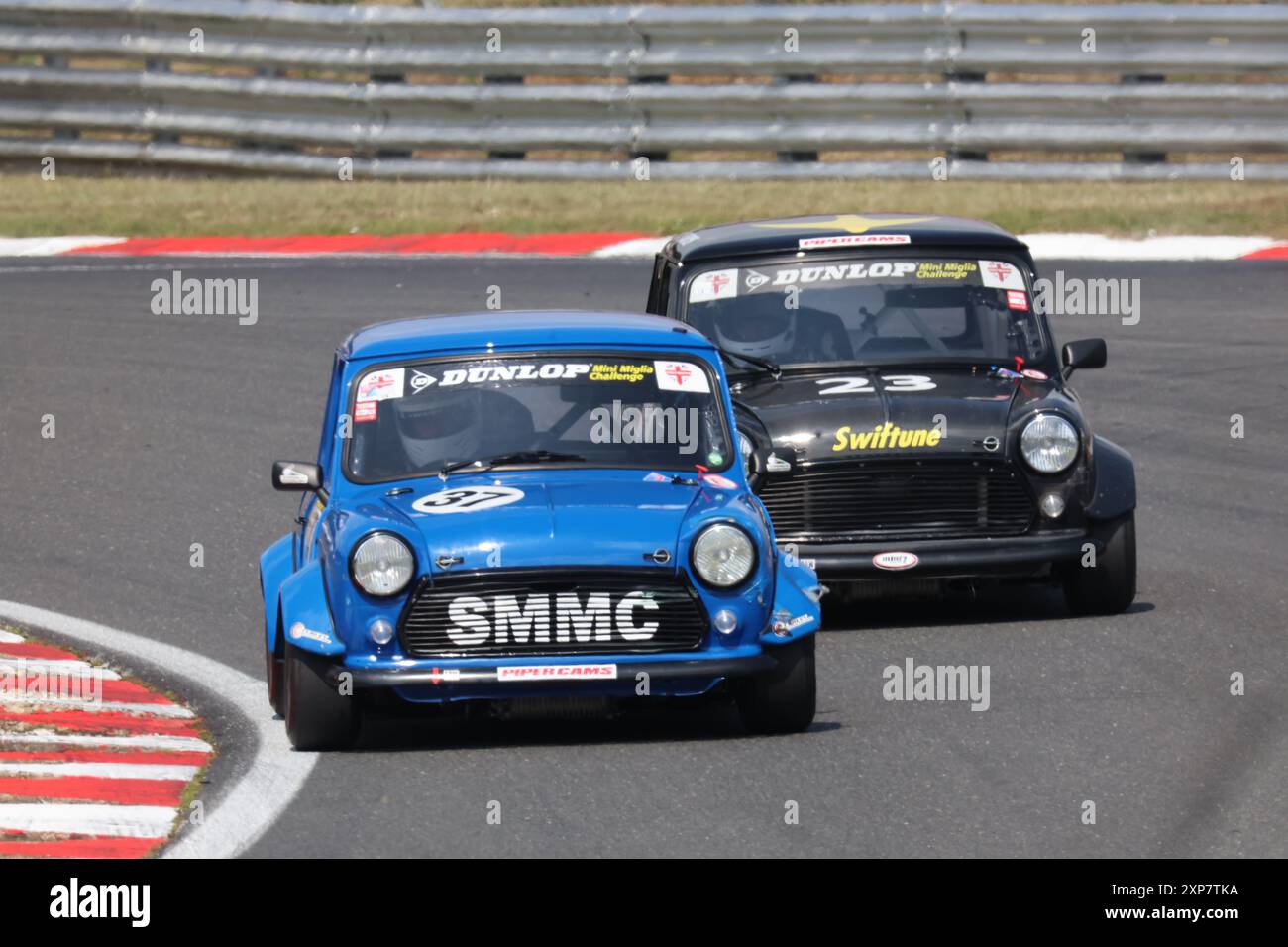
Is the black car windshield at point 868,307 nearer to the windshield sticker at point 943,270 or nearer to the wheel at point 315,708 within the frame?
the windshield sticker at point 943,270

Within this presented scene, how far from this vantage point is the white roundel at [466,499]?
7453 mm

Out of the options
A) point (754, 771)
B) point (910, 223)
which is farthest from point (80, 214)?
point (754, 771)

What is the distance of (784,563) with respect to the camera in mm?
7691

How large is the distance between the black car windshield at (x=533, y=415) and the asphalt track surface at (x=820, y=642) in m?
0.90

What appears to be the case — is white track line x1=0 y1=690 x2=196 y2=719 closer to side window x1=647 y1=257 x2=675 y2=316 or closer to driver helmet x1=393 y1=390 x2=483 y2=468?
driver helmet x1=393 y1=390 x2=483 y2=468

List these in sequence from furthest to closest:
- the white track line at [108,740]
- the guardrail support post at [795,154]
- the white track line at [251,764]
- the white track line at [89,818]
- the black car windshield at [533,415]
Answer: the guardrail support post at [795,154], the black car windshield at [533,415], the white track line at [108,740], the white track line at [89,818], the white track line at [251,764]

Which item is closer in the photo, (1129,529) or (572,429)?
(572,429)

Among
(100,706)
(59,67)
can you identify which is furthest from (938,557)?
(59,67)

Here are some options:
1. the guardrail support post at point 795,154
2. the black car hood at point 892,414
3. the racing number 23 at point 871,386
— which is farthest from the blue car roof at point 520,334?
the guardrail support post at point 795,154

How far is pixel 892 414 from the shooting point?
369 inches

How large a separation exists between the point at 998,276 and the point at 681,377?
2534 millimetres

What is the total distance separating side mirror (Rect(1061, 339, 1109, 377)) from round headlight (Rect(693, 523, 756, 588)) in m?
3.06
